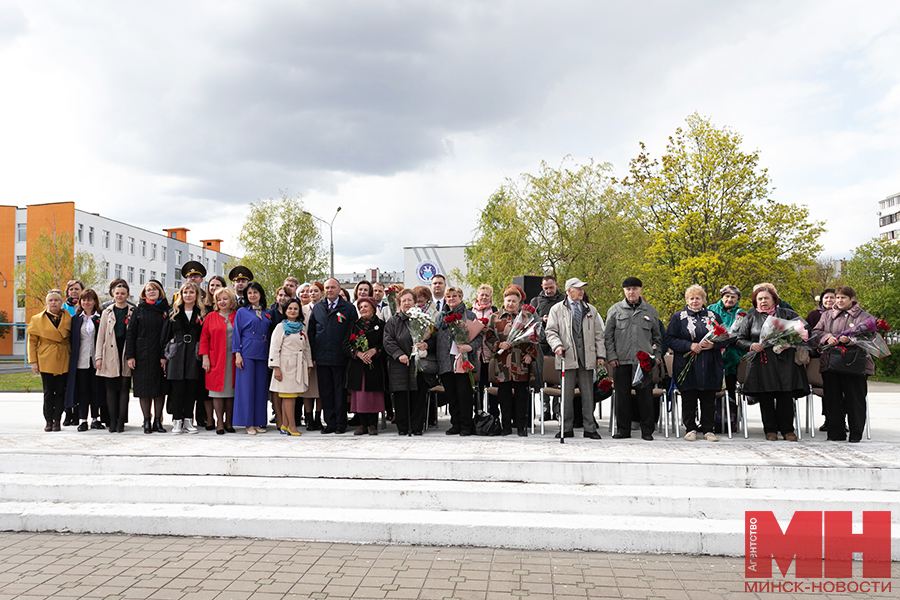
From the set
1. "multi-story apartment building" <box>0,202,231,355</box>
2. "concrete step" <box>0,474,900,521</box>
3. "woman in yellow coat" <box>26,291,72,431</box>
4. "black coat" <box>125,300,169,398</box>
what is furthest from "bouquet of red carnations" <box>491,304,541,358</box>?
"multi-story apartment building" <box>0,202,231,355</box>

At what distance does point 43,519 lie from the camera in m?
5.36

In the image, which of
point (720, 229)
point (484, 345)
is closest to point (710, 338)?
point (484, 345)

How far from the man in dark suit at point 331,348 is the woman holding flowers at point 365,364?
0.13 metres

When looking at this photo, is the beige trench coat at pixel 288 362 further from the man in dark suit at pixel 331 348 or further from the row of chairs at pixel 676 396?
the row of chairs at pixel 676 396

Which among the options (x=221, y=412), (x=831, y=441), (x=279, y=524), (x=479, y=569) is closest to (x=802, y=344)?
(x=831, y=441)

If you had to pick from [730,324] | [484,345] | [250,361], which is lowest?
[250,361]

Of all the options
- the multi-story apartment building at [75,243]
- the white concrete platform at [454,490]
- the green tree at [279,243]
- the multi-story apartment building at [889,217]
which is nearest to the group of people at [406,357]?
the white concrete platform at [454,490]

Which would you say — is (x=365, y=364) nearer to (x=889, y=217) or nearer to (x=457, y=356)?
(x=457, y=356)

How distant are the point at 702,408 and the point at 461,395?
2939mm

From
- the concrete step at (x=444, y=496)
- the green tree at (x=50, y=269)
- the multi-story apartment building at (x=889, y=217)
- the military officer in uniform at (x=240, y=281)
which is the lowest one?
the concrete step at (x=444, y=496)

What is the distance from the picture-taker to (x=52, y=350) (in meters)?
7.90

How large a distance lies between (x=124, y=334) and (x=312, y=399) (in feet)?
8.67

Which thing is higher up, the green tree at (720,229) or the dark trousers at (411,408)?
the green tree at (720,229)

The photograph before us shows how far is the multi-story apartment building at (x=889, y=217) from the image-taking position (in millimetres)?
95125
